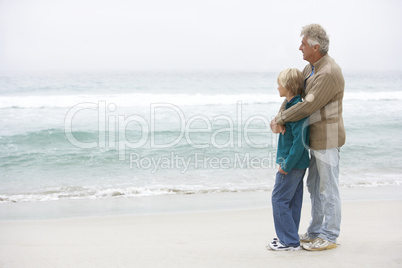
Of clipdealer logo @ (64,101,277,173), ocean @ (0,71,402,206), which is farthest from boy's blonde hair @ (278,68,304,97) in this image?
clipdealer logo @ (64,101,277,173)

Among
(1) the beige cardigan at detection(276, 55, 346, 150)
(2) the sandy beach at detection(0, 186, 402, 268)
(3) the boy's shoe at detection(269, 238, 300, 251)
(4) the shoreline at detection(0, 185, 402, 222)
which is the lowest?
(4) the shoreline at detection(0, 185, 402, 222)

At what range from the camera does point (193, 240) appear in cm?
338

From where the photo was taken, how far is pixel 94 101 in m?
18.5

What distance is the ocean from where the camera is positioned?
5.90m

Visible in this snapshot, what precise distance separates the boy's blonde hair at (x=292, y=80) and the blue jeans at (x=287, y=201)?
23.9 inches

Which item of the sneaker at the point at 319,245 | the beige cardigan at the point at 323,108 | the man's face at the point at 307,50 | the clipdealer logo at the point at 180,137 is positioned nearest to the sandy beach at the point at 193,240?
the sneaker at the point at 319,245

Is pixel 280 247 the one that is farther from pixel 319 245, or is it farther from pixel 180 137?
pixel 180 137

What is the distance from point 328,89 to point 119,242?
2121 mm

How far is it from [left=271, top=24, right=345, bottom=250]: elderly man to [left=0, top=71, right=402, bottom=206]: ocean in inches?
104

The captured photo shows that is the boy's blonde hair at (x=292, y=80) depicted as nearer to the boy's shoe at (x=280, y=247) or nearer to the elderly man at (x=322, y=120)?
the elderly man at (x=322, y=120)

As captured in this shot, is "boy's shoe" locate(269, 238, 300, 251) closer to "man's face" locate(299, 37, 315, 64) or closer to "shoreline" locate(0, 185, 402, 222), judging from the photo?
"man's face" locate(299, 37, 315, 64)

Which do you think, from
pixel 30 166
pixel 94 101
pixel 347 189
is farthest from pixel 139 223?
pixel 94 101

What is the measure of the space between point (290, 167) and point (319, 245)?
0.68 m

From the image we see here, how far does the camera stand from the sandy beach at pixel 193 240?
2820 millimetres
